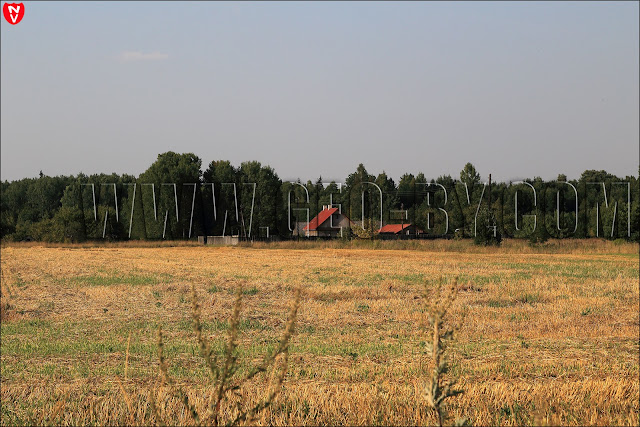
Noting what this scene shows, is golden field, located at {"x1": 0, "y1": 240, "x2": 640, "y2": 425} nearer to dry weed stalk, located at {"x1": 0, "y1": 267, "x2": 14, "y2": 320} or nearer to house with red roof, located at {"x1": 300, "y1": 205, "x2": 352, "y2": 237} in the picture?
dry weed stalk, located at {"x1": 0, "y1": 267, "x2": 14, "y2": 320}

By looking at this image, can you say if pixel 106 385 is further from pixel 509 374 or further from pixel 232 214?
pixel 232 214

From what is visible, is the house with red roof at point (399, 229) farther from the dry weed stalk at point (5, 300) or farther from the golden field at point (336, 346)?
the dry weed stalk at point (5, 300)

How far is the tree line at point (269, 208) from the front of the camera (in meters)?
72.5

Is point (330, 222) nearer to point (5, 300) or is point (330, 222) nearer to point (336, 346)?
point (5, 300)

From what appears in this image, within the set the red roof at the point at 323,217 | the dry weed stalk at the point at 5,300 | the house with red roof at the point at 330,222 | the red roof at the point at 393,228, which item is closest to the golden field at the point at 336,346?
the dry weed stalk at the point at 5,300

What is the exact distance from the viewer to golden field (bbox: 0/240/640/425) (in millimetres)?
6969

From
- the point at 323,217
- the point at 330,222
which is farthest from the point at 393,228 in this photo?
the point at 323,217

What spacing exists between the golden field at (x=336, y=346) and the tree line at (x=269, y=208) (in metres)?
35.2

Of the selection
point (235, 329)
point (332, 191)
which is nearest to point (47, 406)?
point (235, 329)

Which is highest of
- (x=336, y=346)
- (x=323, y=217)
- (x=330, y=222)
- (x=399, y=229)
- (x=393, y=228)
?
(x=323, y=217)

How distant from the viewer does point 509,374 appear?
10.6 m

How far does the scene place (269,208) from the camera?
84750mm

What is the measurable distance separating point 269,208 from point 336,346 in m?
71.7

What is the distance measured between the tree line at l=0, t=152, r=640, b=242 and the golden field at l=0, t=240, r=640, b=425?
1385 inches
